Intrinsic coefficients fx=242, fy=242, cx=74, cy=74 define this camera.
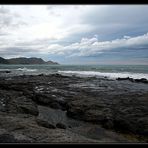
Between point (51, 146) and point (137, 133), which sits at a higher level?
point (51, 146)

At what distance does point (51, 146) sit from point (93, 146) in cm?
29

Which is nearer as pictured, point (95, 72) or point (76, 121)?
point (76, 121)

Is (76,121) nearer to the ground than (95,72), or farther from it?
nearer to the ground

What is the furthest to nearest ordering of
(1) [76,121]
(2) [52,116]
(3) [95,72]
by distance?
(3) [95,72]
(2) [52,116]
(1) [76,121]

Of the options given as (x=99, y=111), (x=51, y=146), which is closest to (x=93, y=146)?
(x=51, y=146)

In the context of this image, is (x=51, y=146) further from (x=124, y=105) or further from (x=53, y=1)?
(x=124, y=105)

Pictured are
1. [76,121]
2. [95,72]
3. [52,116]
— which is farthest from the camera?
[95,72]

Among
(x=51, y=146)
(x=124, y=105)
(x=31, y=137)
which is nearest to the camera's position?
(x=51, y=146)

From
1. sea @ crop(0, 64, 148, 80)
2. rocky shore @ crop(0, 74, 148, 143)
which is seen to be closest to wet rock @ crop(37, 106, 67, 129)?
rocky shore @ crop(0, 74, 148, 143)

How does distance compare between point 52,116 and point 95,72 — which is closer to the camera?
point 52,116

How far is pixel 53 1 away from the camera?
1.56 m

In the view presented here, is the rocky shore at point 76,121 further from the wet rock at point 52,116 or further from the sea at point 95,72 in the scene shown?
the sea at point 95,72

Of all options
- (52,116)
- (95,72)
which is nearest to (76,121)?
(52,116)

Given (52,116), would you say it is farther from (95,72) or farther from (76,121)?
(95,72)
